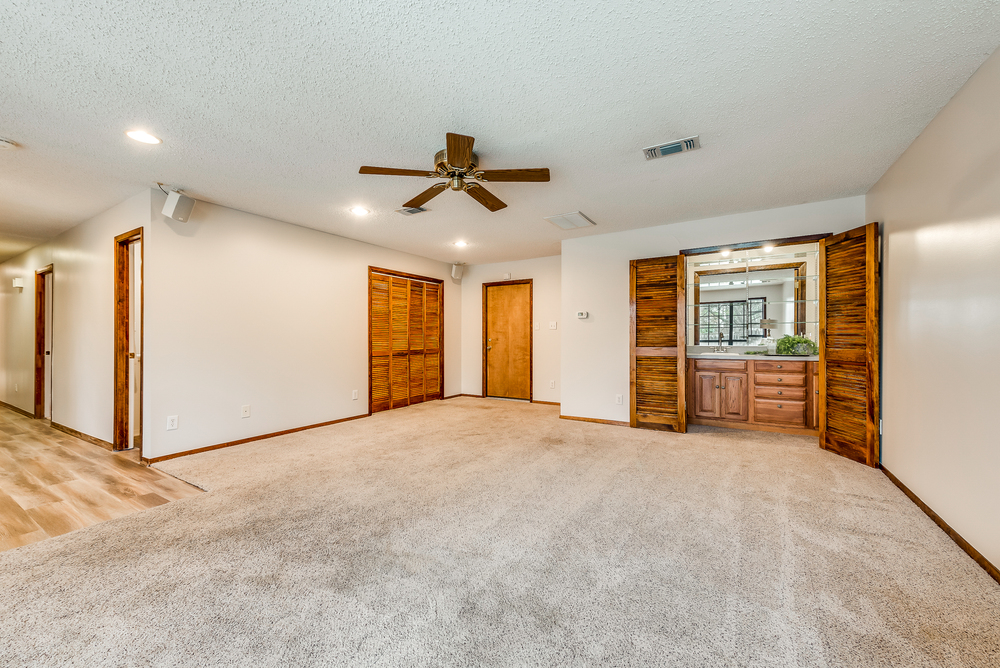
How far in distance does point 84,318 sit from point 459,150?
15.5 feet

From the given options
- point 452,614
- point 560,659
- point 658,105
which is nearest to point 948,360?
point 658,105

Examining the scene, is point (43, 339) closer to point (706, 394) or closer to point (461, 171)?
point (461, 171)

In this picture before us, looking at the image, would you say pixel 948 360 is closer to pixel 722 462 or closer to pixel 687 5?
pixel 722 462

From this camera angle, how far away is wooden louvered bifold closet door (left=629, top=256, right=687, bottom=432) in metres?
4.64

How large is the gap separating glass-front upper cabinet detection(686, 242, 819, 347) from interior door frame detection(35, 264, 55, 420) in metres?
8.40

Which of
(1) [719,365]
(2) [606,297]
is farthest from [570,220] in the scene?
(1) [719,365]

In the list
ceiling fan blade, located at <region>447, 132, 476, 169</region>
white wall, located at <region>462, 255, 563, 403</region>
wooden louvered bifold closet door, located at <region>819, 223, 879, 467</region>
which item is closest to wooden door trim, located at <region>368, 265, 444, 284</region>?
white wall, located at <region>462, 255, 563, 403</region>

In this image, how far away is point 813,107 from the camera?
237 centimetres

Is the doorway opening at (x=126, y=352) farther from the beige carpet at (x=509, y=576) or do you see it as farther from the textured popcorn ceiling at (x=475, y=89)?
the beige carpet at (x=509, y=576)

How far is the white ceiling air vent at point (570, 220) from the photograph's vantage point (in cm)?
441

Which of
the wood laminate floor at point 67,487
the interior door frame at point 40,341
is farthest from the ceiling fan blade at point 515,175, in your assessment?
the interior door frame at point 40,341

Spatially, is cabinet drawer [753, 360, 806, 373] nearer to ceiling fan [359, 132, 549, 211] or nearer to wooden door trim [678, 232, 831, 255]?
wooden door trim [678, 232, 831, 255]

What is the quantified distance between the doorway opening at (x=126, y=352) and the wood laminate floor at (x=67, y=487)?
23cm

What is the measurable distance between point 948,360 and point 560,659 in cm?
275
